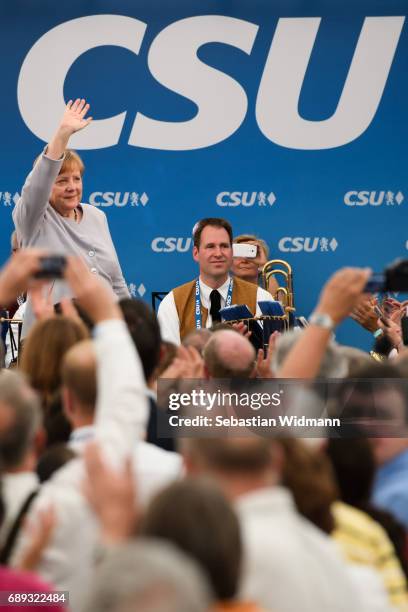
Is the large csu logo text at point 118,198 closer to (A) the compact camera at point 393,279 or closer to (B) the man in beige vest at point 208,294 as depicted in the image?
(B) the man in beige vest at point 208,294

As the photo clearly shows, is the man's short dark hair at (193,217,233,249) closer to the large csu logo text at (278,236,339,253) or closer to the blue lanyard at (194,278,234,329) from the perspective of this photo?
the blue lanyard at (194,278,234,329)

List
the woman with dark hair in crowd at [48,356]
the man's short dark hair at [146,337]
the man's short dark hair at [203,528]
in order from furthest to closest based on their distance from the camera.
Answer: the man's short dark hair at [146,337]
the woman with dark hair in crowd at [48,356]
the man's short dark hair at [203,528]

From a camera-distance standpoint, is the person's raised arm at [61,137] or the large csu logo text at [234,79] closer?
the person's raised arm at [61,137]

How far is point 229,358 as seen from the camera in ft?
12.7

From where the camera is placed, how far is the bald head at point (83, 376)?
2668 millimetres

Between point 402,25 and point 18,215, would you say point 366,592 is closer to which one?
point 18,215

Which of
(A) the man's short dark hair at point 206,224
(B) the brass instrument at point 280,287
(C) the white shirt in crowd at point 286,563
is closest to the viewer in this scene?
(C) the white shirt in crowd at point 286,563

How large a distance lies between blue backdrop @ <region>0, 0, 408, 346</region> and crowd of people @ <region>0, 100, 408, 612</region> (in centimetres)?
530

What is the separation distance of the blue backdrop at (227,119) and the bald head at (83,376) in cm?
643

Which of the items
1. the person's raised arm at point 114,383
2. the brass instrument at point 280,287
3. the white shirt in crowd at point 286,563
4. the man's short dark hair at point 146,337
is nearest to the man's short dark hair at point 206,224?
the brass instrument at point 280,287

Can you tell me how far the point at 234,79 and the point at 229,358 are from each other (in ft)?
18.1

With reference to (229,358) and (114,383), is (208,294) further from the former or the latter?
(114,383)

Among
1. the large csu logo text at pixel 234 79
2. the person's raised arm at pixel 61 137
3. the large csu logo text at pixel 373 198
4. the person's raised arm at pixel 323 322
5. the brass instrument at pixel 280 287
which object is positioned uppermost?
the large csu logo text at pixel 234 79

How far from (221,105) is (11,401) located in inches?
272
